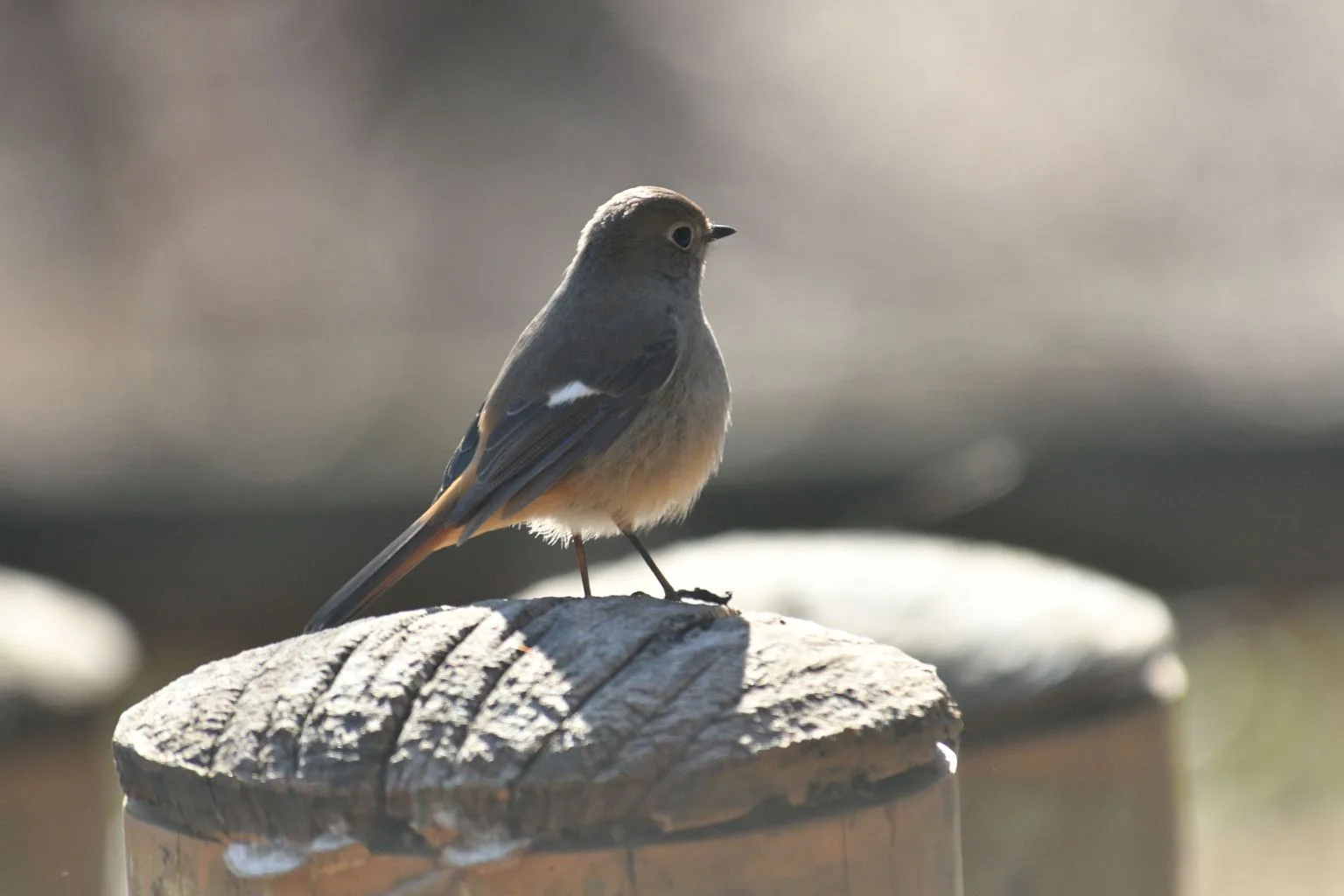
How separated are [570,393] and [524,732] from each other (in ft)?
6.51

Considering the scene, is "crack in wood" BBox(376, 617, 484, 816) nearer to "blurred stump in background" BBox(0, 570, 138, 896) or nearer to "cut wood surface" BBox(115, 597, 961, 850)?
"cut wood surface" BBox(115, 597, 961, 850)

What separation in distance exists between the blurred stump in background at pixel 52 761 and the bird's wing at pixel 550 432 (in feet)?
5.14

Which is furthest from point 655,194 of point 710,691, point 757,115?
point 757,115

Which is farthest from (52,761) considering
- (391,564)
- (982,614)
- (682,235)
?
(982,614)

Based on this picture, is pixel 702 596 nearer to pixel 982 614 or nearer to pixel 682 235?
pixel 982 614

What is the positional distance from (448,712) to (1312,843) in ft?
21.1

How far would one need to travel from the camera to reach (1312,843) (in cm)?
749

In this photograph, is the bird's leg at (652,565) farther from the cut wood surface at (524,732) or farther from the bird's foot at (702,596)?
the cut wood surface at (524,732)

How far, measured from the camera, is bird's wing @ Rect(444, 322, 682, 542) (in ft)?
12.2

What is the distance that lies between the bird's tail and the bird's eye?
95 cm

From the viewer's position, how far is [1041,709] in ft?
13.7

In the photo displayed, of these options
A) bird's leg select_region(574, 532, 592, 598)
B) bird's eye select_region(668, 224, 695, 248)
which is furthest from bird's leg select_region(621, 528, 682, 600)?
bird's eye select_region(668, 224, 695, 248)

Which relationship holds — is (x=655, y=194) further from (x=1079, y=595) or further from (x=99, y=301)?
(x=99, y=301)

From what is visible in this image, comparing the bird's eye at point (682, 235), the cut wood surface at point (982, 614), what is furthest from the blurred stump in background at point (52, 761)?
the bird's eye at point (682, 235)
